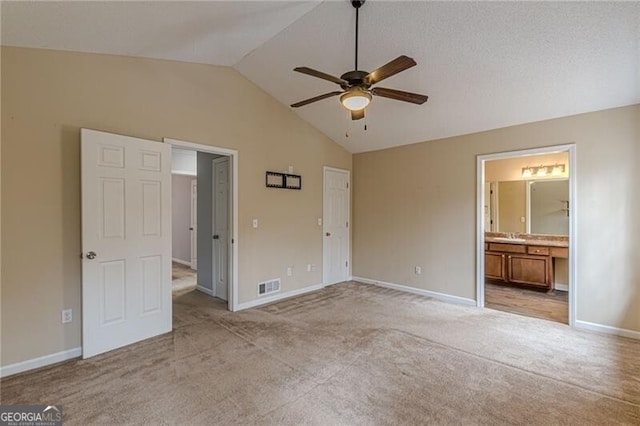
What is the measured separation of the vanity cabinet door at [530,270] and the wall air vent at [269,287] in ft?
13.5

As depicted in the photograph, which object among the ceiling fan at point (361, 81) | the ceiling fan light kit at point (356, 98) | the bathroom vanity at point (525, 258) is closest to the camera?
the ceiling fan at point (361, 81)

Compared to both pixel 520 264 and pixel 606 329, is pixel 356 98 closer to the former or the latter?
pixel 606 329

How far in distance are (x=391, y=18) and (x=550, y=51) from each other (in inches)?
58.2

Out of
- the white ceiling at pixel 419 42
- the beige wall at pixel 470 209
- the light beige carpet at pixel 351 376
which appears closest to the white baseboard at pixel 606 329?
the beige wall at pixel 470 209

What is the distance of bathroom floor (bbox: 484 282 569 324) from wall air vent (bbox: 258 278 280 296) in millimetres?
3063

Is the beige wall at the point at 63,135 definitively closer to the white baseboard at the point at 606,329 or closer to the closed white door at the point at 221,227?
the closed white door at the point at 221,227

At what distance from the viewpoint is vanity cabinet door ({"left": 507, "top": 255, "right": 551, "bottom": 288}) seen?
502cm

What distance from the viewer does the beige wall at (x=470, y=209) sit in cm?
328

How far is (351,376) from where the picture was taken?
2471mm

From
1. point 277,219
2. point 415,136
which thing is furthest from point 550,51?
point 277,219

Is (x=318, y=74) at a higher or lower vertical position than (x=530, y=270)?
higher

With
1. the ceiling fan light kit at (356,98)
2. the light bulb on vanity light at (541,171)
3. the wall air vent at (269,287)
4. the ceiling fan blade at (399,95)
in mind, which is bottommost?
the wall air vent at (269,287)

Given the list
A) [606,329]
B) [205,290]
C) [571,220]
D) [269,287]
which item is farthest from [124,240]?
[606,329]

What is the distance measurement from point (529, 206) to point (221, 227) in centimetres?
546
